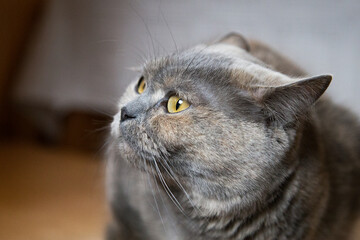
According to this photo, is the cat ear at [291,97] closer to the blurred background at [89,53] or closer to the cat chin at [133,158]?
the cat chin at [133,158]

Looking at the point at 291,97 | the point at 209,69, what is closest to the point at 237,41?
the point at 209,69

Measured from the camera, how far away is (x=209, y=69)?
1.01 metres

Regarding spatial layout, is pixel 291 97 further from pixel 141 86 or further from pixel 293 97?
pixel 141 86

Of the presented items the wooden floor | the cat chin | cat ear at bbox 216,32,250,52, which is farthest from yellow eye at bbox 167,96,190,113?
the wooden floor

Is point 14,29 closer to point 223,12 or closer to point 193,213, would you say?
point 223,12

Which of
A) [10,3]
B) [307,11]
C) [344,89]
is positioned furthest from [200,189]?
[10,3]

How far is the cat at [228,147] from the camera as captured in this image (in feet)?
3.11

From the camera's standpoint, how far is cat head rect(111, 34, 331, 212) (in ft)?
3.10

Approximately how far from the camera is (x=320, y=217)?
3.73 ft

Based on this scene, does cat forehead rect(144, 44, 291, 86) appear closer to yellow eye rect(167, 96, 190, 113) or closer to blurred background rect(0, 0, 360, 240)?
yellow eye rect(167, 96, 190, 113)

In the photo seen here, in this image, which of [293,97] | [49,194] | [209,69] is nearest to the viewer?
[293,97]

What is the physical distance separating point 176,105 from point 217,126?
11 centimetres

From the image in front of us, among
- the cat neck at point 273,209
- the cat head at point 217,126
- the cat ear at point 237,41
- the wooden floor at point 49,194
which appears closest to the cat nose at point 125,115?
the cat head at point 217,126

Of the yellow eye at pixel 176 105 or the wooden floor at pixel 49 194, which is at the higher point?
the yellow eye at pixel 176 105
